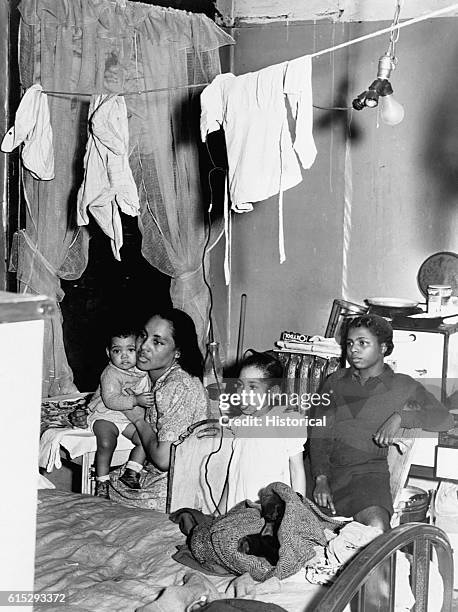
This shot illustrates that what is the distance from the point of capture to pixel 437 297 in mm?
4727

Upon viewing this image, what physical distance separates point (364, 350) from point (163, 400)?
1009 millimetres

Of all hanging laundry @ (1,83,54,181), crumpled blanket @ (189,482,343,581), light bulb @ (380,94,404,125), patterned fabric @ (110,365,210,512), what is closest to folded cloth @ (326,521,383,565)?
crumpled blanket @ (189,482,343,581)

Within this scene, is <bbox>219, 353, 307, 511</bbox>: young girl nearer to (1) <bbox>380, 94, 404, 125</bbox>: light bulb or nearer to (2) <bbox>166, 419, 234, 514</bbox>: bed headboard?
(2) <bbox>166, 419, 234, 514</bbox>: bed headboard

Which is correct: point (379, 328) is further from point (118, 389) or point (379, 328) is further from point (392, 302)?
point (118, 389)

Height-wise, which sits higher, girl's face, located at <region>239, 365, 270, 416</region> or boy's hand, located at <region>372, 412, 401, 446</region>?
girl's face, located at <region>239, 365, 270, 416</region>

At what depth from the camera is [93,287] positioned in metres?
4.72

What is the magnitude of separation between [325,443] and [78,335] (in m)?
1.58

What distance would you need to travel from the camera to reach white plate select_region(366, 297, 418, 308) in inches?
188

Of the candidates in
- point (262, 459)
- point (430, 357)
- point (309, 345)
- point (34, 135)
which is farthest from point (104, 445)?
point (430, 357)

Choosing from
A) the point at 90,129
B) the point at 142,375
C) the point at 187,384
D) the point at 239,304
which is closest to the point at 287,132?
the point at 90,129

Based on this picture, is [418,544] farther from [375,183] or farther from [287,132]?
[375,183]

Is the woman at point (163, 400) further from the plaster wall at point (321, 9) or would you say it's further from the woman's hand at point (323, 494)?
the plaster wall at point (321, 9)

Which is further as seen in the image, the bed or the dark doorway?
the dark doorway

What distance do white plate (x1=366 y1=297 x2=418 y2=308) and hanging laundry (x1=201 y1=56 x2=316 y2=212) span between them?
1587mm
